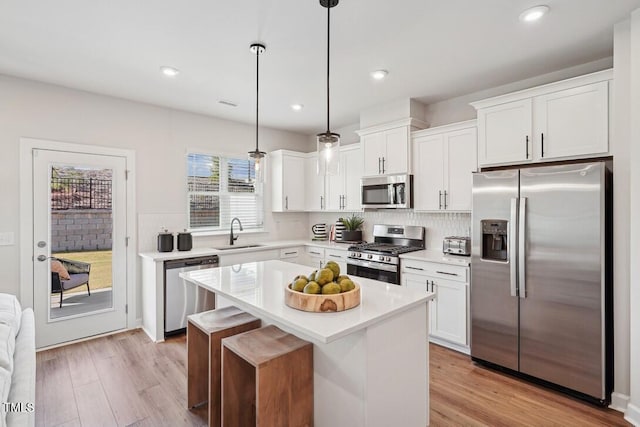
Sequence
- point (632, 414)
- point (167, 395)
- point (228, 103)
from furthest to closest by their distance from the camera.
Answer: point (228, 103) < point (167, 395) < point (632, 414)

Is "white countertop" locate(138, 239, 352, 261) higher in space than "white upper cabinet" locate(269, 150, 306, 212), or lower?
lower

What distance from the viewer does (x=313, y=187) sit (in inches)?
209

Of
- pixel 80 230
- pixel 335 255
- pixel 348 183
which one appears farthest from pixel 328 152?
pixel 80 230

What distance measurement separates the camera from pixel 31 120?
3.31m

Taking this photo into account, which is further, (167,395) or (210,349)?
(167,395)

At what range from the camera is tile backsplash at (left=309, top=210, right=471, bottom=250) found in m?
3.81

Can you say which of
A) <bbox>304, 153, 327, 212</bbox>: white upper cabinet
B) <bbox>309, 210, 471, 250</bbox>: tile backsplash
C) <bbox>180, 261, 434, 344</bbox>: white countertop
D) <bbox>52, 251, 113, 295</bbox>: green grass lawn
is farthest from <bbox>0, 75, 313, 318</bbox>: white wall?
<bbox>180, 261, 434, 344</bbox>: white countertop

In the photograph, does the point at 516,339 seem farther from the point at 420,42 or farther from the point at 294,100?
the point at 294,100

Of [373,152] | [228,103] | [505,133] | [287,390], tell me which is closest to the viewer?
[287,390]

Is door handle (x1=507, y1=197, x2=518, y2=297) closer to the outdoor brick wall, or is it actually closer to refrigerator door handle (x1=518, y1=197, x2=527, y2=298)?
refrigerator door handle (x1=518, y1=197, x2=527, y2=298)

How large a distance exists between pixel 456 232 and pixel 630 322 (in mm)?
1760

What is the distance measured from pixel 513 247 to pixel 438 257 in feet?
2.79

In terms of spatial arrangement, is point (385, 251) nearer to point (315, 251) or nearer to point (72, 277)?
point (315, 251)

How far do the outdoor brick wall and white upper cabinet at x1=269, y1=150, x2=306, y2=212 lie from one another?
2302 mm
